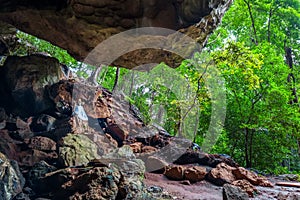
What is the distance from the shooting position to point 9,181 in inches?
158

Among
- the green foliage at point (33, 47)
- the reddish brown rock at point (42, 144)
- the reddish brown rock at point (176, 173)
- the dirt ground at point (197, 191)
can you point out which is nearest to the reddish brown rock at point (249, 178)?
the dirt ground at point (197, 191)

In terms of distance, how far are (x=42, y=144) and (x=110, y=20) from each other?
Answer: 11.4 feet

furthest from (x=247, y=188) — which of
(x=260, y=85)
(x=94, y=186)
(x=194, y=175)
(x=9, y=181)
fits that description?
(x=260, y=85)

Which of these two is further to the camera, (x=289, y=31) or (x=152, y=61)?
(x=289, y=31)

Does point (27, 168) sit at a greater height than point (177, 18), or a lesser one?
lesser

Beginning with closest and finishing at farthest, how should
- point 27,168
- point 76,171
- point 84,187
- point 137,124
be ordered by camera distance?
point 84,187
point 76,171
point 27,168
point 137,124

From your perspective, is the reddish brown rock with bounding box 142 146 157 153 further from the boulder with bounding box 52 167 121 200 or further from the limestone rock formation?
the boulder with bounding box 52 167 121 200

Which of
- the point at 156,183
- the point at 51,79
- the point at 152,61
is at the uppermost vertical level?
the point at 152,61

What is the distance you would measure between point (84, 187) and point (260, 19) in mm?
14035

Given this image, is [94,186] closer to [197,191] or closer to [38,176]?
[38,176]

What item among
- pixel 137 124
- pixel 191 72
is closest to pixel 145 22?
pixel 137 124

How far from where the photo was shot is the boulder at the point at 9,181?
3847 millimetres

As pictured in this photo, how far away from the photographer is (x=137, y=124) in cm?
921

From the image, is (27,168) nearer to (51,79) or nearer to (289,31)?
(51,79)
